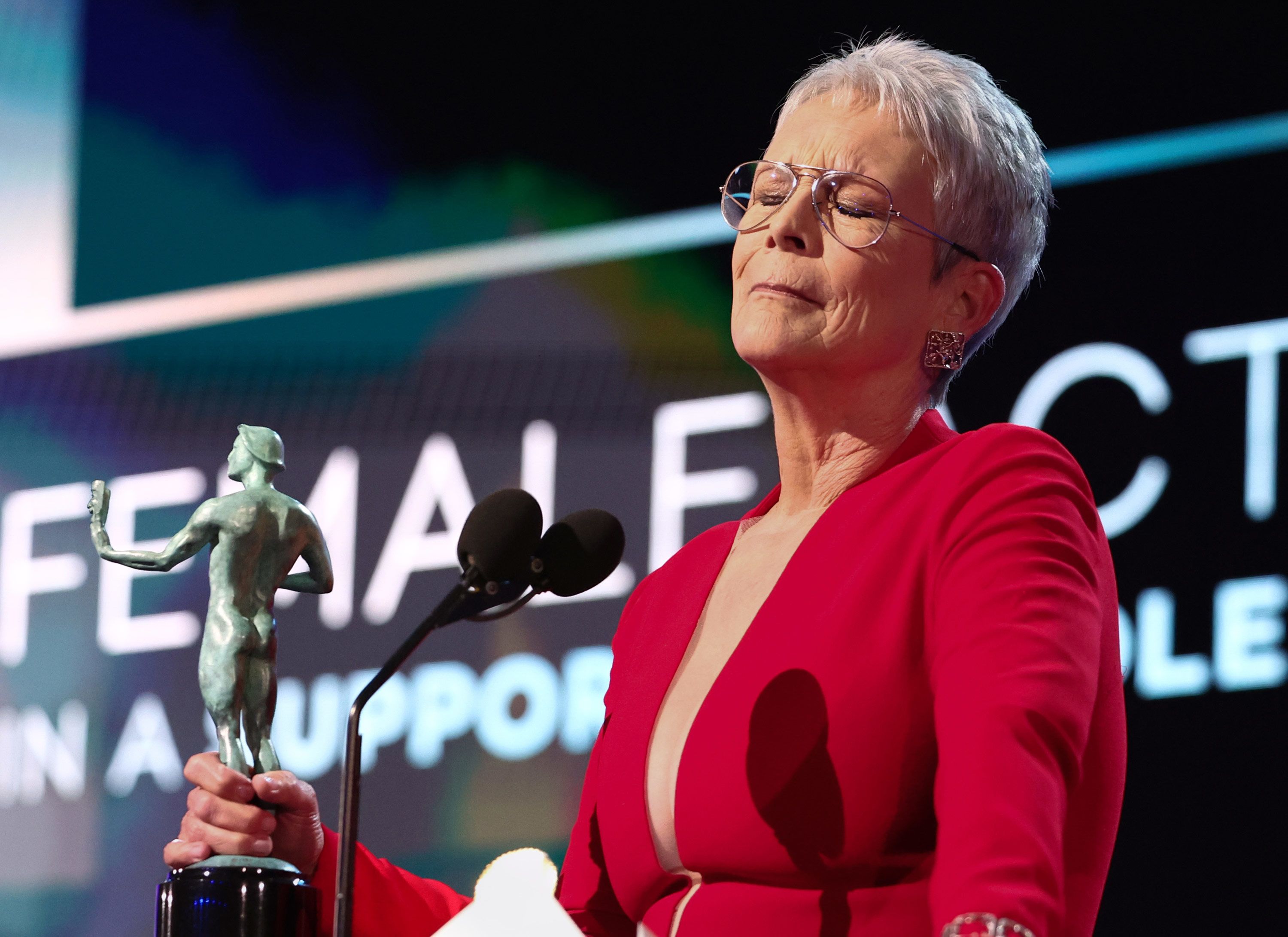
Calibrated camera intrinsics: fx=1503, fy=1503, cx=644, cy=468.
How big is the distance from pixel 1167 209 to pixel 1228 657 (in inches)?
32.7

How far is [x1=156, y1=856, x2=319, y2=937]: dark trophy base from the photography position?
1.51 metres

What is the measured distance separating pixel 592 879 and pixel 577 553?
54 centimetres

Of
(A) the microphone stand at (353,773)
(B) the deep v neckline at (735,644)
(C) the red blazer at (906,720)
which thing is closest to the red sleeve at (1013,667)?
(C) the red blazer at (906,720)

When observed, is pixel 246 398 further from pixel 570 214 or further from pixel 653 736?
pixel 653 736

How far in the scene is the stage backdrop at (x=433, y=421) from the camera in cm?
263

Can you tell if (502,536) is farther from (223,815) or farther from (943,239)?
(943,239)

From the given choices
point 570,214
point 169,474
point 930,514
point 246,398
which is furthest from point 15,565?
point 930,514

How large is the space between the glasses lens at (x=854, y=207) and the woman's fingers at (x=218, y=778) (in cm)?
87

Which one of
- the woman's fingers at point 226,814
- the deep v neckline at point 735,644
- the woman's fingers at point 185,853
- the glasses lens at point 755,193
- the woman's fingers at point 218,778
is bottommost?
the woman's fingers at point 185,853

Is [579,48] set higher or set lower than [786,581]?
higher

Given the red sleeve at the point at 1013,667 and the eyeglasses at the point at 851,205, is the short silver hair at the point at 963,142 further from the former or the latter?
the red sleeve at the point at 1013,667

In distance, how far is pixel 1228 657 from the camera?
2.57 m

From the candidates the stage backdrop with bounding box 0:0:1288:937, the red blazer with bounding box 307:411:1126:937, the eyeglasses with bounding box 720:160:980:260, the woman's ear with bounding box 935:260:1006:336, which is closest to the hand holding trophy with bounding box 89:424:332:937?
the red blazer with bounding box 307:411:1126:937

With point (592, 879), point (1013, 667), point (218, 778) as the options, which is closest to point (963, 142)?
point (1013, 667)
